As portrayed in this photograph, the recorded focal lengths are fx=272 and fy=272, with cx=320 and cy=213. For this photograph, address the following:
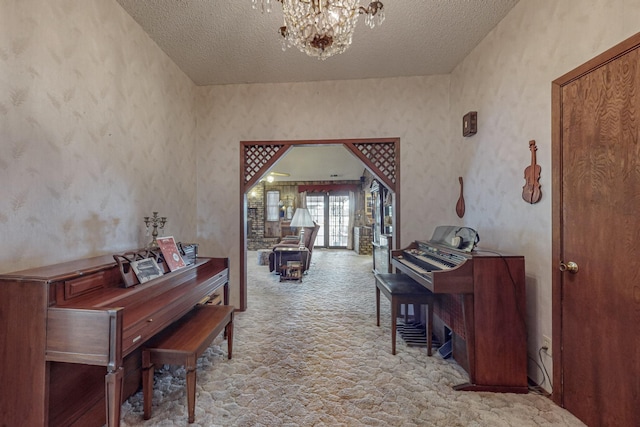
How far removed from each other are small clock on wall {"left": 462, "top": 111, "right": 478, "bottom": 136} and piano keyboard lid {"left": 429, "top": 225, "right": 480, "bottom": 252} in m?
1.03

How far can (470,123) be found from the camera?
2.79 meters

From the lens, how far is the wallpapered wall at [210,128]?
151 centimetres

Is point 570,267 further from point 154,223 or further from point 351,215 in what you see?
point 351,215

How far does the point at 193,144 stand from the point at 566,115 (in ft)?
11.9

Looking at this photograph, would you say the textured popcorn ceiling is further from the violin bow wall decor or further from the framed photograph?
the framed photograph

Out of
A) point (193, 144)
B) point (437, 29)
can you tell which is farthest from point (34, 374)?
point (437, 29)

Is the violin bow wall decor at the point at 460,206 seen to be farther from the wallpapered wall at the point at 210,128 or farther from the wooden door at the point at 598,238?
the wooden door at the point at 598,238

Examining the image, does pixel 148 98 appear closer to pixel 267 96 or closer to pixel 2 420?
pixel 267 96

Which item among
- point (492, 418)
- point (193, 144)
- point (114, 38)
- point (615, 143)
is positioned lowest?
point (492, 418)

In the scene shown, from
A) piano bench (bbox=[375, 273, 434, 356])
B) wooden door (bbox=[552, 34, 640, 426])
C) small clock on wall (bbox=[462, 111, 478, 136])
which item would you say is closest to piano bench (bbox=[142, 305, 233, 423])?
piano bench (bbox=[375, 273, 434, 356])

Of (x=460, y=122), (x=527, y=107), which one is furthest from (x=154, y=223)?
(x=460, y=122)

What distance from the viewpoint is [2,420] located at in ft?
4.09

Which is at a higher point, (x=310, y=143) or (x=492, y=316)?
(x=310, y=143)

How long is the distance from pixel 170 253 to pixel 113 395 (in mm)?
1055
